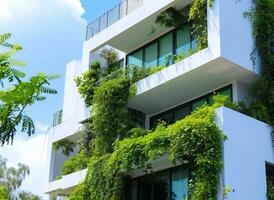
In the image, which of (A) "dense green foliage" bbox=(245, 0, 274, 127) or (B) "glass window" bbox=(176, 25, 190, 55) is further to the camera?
(B) "glass window" bbox=(176, 25, 190, 55)

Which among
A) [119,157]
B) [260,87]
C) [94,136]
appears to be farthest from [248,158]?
[94,136]

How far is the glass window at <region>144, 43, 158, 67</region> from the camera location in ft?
70.7

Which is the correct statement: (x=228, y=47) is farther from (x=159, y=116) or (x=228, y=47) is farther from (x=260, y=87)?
(x=159, y=116)

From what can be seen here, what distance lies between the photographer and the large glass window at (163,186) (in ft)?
56.4

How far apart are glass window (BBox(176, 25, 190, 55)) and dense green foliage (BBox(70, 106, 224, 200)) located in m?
3.56

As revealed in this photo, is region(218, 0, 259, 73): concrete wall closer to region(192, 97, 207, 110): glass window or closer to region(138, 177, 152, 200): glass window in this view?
region(192, 97, 207, 110): glass window

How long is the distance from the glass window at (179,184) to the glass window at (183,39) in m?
4.72

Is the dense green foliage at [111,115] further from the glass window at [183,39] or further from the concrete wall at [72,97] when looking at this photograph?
the concrete wall at [72,97]

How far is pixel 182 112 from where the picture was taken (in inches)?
809

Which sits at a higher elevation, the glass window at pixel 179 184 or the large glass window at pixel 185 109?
the large glass window at pixel 185 109

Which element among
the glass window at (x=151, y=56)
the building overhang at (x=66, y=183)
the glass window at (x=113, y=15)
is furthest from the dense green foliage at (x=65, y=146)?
the glass window at (x=113, y=15)

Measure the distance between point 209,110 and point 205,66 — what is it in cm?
198

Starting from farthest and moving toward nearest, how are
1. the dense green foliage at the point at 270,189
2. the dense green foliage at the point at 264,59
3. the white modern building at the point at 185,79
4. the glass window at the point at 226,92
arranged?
the glass window at the point at 226,92 → the dense green foliage at the point at 264,59 → the dense green foliage at the point at 270,189 → the white modern building at the point at 185,79

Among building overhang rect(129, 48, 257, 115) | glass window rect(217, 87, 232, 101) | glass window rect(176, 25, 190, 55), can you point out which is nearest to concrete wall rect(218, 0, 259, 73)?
building overhang rect(129, 48, 257, 115)
